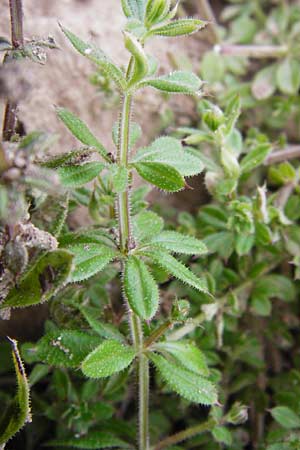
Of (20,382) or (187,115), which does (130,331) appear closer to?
(20,382)

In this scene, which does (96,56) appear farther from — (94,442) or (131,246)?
(94,442)

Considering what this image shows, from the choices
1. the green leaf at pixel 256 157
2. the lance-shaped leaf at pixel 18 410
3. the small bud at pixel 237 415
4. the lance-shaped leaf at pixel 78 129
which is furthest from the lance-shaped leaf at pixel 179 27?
the small bud at pixel 237 415

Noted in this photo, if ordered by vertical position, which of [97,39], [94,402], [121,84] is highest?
[97,39]

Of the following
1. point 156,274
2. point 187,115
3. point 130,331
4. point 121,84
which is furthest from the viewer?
point 187,115

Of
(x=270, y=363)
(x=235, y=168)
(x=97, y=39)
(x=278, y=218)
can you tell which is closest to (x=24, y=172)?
(x=235, y=168)

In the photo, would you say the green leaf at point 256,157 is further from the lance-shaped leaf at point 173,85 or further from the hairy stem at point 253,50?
the hairy stem at point 253,50

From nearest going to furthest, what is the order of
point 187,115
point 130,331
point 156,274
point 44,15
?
point 130,331 < point 156,274 < point 44,15 < point 187,115
